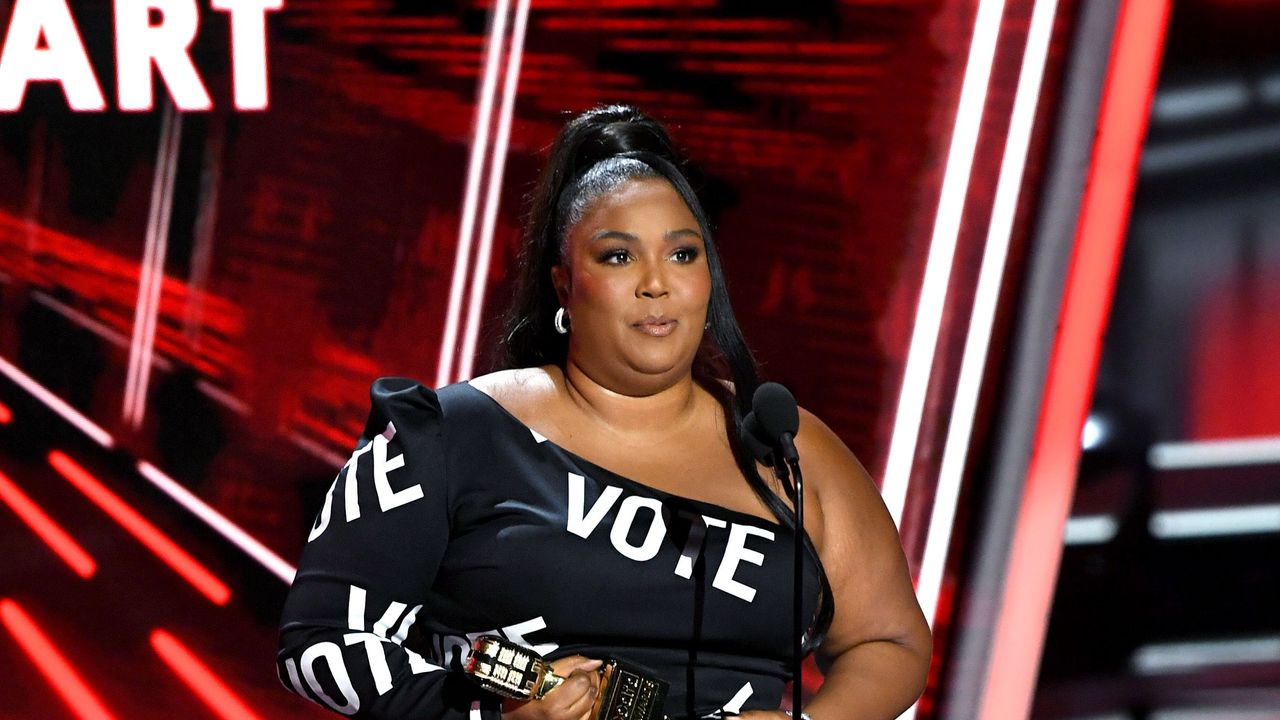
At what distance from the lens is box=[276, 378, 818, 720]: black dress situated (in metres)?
1.47

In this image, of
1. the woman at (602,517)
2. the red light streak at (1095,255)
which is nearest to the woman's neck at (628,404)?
the woman at (602,517)

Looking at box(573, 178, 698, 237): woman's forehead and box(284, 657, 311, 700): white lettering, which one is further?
box(573, 178, 698, 237): woman's forehead

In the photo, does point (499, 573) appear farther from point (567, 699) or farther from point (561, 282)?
point (561, 282)

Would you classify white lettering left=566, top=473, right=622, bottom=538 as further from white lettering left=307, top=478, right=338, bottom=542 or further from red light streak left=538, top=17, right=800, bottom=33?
red light streak left=538, top=17, right=800, bottom=33

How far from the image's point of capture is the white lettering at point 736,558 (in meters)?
1.54

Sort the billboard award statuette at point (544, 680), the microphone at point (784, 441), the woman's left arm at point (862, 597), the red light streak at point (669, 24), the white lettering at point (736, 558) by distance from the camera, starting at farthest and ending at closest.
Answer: the red light streak at point (669, 24), the woman's left arm at point (862, 597), the white lettering at point (736, 558), the microphone at point (784, 441), the billboard award statuette at point (544, 680)

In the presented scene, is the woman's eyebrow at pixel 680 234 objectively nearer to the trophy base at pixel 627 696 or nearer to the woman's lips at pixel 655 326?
the woman's lips at pixel 655 326

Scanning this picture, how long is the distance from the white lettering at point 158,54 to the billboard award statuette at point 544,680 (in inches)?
65.1

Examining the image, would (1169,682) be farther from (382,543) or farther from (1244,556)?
(382,543)

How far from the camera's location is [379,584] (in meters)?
1.48

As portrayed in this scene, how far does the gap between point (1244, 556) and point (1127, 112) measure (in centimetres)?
94

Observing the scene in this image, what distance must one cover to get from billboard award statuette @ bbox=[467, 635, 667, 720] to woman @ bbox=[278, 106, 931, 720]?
2 cm

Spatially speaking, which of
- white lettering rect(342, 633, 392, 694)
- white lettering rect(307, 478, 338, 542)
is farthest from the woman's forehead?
white lettering rect(342, 633, 392, 694)

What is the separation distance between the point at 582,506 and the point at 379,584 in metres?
0.23
